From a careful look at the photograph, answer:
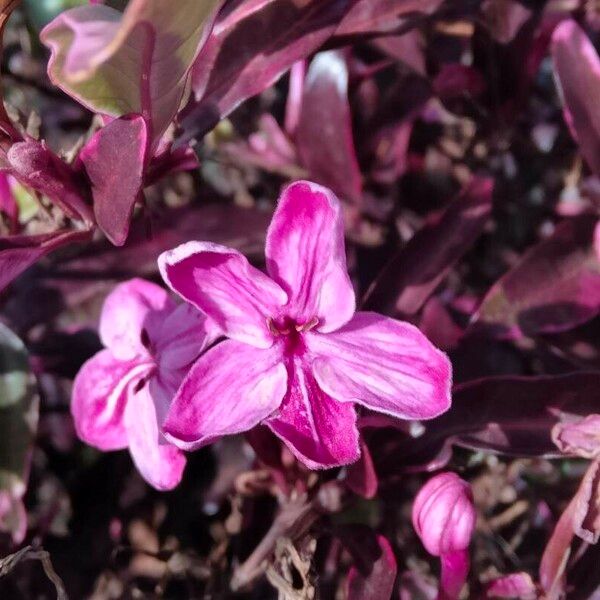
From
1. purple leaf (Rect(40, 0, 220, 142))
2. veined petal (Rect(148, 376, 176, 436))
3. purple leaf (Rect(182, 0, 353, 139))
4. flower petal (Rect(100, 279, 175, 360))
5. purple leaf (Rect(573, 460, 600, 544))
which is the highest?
purple leaf (Rect(40, 0, 220, 142))

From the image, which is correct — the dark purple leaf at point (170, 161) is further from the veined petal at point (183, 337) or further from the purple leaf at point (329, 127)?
the purple leaf at point (329, 127)

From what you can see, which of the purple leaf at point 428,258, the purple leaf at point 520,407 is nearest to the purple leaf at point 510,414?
the purple leaf at point 520,407

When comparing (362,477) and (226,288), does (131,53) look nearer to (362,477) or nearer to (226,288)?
(226,288)

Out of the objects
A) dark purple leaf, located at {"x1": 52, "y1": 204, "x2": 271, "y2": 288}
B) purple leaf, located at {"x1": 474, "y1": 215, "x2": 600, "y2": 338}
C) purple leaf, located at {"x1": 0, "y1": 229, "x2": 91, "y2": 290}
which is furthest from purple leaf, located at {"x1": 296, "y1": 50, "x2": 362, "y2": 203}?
purple leaf, located at {"x1": 0, "y1": 229, "x2": 91, "y2": 290}

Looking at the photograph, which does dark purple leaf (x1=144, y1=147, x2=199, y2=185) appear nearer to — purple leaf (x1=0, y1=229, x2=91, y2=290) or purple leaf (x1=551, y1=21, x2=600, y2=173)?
purple leaf (x1=0, y1=229, x2=91, y2=290)

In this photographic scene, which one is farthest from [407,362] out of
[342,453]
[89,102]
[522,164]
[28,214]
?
[522,164]

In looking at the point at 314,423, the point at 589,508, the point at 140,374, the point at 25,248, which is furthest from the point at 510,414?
the point at 25,248

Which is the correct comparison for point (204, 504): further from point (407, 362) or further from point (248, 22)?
point (248, 22)
